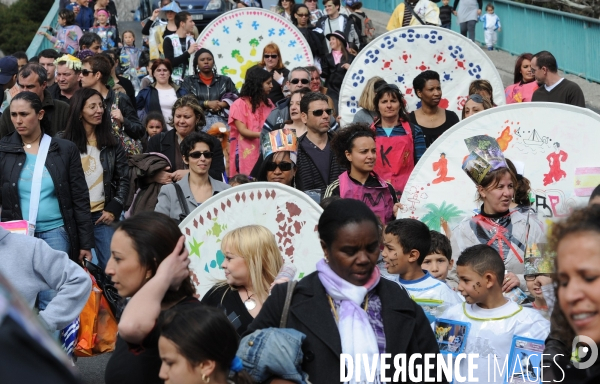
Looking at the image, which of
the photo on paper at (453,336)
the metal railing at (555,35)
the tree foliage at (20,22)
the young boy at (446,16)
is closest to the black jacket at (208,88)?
the photo on paper at (453,336)

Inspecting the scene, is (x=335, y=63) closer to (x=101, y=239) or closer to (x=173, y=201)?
(x=101, y=239)

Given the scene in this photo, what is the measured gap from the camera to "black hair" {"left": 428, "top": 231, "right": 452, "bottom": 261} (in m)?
5.90

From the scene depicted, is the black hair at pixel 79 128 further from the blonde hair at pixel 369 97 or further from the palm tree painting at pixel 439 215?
the palm tree painting at pixel 439 215

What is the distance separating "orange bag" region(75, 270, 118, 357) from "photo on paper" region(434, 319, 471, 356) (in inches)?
94.4

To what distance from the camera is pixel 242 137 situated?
10375 mm

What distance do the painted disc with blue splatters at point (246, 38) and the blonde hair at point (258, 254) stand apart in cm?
895

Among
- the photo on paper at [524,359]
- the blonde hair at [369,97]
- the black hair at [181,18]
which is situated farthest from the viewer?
the black hair at [181,18]

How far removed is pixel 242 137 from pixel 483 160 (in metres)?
4.85

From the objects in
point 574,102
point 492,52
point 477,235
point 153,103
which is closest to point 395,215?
point 477,235

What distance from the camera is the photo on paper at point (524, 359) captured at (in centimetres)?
439

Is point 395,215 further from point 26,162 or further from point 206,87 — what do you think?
point 206,87

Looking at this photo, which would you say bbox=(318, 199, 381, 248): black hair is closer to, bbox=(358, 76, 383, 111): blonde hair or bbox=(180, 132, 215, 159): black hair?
bbox=(180, 132, 215, 159): black hair

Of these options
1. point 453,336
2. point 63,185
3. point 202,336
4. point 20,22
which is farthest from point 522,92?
point 20,22

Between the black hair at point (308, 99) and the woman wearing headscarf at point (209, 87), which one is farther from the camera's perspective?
the woman wearing headscarf at point (209, 87)
